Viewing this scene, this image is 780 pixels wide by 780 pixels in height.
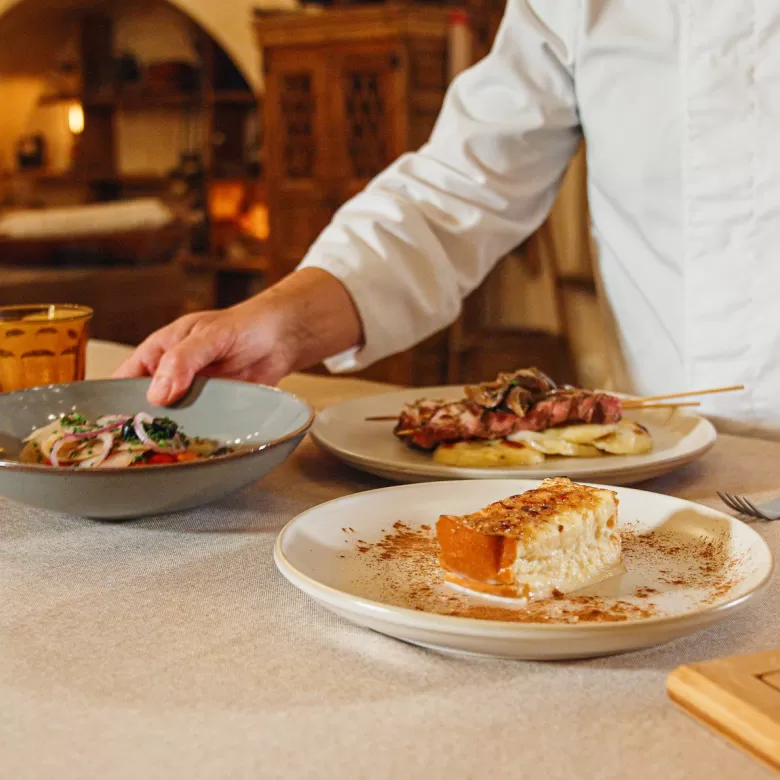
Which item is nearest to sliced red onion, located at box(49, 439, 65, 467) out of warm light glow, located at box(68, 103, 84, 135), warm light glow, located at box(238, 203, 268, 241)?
warm light glow, located at box(238, 203, 268, 241)

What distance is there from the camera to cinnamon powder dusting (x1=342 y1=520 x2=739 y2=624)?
2.12 ft

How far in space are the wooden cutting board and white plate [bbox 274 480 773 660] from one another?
0.04 meters

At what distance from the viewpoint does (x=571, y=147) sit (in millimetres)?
1649

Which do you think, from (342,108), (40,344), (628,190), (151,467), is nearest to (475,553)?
(151,467)

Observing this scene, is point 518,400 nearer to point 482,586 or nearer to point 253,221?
point 482,586

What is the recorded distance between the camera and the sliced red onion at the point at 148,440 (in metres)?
0.98

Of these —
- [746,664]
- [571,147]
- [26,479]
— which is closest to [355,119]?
[571,147]

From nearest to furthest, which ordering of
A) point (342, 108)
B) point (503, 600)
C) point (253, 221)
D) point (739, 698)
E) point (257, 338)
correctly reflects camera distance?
point (739, 698) → point (503, 600) → point (257, 338) → point (342, 108) → point (253, 221)

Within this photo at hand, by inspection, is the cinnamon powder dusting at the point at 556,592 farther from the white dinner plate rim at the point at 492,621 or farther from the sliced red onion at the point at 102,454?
the sliced red onion at the point at 102,454

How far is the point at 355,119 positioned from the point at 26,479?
4.15 m

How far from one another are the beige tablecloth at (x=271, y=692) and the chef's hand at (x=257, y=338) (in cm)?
35

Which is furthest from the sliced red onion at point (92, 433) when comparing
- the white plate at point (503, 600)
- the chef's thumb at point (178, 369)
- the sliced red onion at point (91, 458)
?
the white plate at point (503, 600)

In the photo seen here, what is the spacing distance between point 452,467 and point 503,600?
0.34 m

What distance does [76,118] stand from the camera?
7.38 meters
